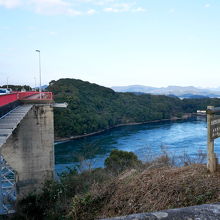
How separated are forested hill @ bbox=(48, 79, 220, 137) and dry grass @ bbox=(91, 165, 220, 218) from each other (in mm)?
34361

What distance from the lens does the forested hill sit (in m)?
43.0

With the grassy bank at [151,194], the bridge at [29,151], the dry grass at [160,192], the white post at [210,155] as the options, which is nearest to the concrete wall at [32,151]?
the bridge at [29,151]

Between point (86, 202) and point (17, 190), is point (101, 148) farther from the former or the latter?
point (86, 202)

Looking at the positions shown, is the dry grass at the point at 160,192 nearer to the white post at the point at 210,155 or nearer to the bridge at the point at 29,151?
the white post at the point at 210,155

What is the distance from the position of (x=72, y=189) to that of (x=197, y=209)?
683 cm

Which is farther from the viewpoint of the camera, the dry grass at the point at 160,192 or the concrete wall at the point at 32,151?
the concrete wall at the point at 32,151

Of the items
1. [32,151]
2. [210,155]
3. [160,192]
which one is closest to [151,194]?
[160,192]

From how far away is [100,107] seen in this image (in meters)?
58.4

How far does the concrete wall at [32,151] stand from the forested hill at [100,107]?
25065 mm

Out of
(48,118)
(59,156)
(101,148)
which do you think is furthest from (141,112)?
(48,118)

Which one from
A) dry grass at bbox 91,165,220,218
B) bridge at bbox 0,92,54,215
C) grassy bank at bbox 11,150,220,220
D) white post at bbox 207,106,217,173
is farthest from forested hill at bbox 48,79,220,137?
white post at bbox 207,106,217,173

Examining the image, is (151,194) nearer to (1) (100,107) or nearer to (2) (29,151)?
(2) (29,151)

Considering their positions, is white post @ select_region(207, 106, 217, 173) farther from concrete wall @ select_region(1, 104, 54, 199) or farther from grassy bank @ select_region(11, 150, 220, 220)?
concrete wall @ select_region(1, 104, 54, 199)

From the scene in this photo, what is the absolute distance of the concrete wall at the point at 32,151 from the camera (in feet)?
40.1
